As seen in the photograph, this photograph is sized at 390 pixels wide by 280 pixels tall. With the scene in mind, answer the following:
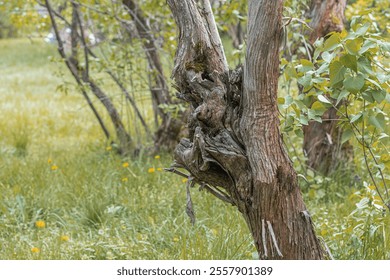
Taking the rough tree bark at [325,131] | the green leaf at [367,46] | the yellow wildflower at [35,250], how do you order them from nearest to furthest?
the green leaf at [367,46] < the yellow wildflower at [35,250] < the rough tree bark at [325,131]

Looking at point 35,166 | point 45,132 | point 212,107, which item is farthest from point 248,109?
point 45,132

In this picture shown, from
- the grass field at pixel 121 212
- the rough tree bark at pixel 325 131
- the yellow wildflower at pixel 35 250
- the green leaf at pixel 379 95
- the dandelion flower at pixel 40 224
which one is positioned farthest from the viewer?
the rough tree bark at pixel 325 131

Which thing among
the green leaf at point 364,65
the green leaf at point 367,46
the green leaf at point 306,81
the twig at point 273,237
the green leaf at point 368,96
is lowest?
the twig at point 273,237

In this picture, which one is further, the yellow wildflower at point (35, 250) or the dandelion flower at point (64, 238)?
the dandelion flower at point (64, 238)

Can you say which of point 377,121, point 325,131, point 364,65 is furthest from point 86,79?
point 364,65

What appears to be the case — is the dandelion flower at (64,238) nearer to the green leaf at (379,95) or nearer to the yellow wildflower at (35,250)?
the yellow wildflower at (35,250)

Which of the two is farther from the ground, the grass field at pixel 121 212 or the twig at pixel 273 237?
the twig at pixel 273 237

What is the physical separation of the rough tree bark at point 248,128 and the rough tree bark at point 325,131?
2229 mm

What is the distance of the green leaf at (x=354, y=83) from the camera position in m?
2.03

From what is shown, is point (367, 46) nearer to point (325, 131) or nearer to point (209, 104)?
point (209, 104)

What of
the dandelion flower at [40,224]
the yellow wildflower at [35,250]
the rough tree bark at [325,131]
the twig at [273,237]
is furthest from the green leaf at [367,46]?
the dandelion flower at [40,224]

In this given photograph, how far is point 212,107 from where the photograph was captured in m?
2.18

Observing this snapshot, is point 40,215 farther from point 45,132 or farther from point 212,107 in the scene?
point 45,132

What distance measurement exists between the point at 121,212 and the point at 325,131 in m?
1.65
